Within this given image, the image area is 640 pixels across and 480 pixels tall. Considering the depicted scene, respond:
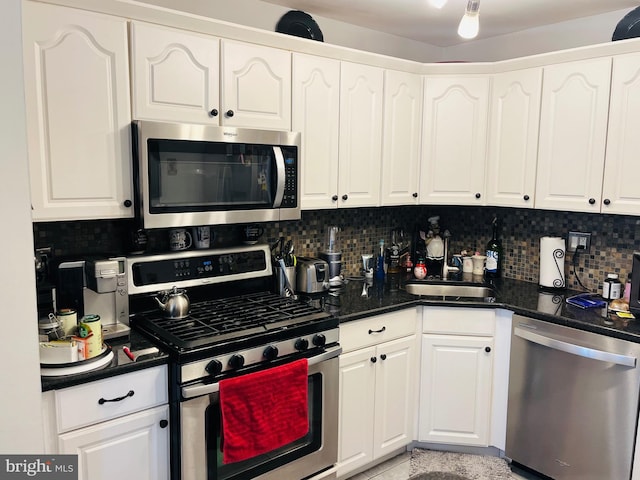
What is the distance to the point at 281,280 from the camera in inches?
104

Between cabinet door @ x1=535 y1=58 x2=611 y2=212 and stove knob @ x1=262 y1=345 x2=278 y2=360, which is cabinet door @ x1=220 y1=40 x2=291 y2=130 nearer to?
stove knob @ x1=262 y1=345 x2=278 y2=360

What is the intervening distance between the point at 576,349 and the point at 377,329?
93 centimetres

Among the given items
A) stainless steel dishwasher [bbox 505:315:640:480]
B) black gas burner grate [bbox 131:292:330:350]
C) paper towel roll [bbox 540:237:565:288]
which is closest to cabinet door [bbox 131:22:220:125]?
black gas burner grate [bbox 131:292:330:350]

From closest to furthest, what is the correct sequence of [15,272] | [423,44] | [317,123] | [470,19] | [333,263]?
[15,272], [470,19], [317,123], [333,263], [423,44]

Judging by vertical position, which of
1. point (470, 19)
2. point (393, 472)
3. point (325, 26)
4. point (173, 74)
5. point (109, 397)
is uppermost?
point (325, 26)

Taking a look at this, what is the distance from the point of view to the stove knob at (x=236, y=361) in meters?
1.96

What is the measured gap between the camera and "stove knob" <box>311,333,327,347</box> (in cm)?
222

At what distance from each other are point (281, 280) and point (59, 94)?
1.32 metres

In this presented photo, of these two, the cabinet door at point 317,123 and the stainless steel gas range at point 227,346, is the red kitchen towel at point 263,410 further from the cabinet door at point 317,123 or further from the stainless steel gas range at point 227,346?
the cabinet door at point 317,123

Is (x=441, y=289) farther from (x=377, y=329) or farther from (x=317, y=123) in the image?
(x=317, y=123)

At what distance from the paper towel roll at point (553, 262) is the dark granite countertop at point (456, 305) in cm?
7

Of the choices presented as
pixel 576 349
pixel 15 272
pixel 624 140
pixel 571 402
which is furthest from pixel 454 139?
pixel 15 272

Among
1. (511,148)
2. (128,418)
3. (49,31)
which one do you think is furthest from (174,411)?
(511,148)

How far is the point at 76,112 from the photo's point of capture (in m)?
1.90
